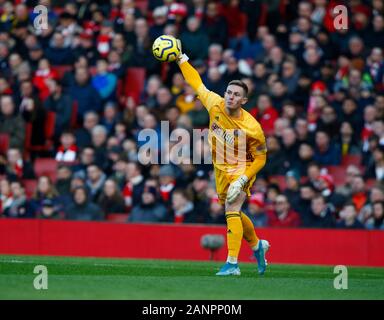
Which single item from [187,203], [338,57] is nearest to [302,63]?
[338,57]

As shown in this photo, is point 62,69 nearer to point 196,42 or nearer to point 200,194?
point 196,42

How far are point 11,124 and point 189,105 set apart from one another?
353 centimetres

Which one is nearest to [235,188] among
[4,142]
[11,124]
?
[11,124]

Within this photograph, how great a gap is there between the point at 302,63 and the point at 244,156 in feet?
25.7

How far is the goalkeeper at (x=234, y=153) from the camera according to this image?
13.4 meters

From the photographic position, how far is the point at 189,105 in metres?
21.4

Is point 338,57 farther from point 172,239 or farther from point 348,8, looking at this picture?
point 172,239

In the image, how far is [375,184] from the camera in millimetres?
19281

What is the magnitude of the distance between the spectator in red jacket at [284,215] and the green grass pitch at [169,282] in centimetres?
282

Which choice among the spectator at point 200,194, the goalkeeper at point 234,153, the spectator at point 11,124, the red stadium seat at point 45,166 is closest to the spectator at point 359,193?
the spectator at point 200,194

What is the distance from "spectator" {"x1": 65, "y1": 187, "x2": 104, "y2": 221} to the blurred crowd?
24mm

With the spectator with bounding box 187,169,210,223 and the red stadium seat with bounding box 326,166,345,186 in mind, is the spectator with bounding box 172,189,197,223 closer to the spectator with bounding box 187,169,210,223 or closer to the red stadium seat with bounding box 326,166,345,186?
the spectator with bounding box 187,169,210,223

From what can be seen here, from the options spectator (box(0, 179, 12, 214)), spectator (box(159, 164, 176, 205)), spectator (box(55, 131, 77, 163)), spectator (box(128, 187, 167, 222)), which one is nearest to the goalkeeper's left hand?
spectator (box(128, 187, 167, 222))

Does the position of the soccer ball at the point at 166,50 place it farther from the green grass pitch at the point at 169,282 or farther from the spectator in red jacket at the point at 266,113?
the spectator in red jacket at the point at 266,113
